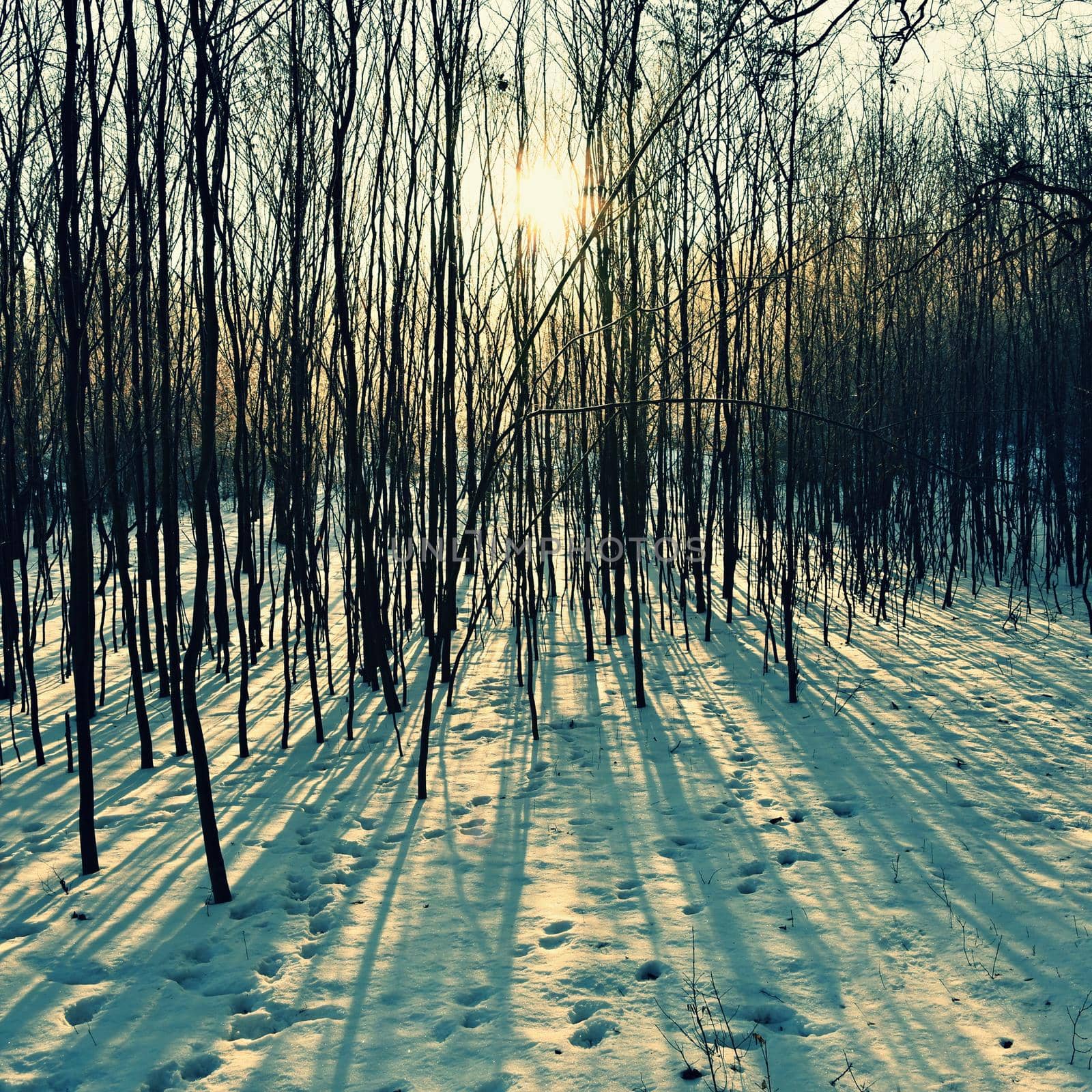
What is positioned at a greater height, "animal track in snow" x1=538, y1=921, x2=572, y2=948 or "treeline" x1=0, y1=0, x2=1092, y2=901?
"treeline" x1=0, y1=0, x2=1092, y2=901

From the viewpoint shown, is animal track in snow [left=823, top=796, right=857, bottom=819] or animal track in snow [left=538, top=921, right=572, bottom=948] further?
animal track in snow [left=823, top=796, right=857, bottom=819]

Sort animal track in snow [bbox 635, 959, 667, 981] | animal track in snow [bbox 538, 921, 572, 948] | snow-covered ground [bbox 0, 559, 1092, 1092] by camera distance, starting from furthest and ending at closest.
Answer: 1. animal track in snow [bbox 538, 921, 572, 948]
2. animal track in snow [bbox 635, 959, 667, 981]
3. snow-covered ground [bbox 0, 559, 1092, 1092]

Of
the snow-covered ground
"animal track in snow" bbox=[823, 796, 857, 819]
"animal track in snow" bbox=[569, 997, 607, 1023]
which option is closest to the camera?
the snow-covered ground

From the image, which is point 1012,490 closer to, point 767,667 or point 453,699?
point 767,667

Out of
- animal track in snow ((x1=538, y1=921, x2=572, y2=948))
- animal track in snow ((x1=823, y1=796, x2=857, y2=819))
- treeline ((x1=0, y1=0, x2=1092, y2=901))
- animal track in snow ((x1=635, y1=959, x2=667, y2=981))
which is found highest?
treeline ((x1=0, y1=0, x2=1092, y2=901))

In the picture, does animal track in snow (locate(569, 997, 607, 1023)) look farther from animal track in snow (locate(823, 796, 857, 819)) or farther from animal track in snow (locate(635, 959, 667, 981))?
animal track in snow (locate(823, 796, 857, 819))


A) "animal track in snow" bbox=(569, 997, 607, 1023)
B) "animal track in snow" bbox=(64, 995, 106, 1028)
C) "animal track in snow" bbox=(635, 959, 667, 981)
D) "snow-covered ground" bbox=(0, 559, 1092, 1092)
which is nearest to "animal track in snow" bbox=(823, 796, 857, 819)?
"snow-covered ground" bbox=(0, 559, 1092, 1092)

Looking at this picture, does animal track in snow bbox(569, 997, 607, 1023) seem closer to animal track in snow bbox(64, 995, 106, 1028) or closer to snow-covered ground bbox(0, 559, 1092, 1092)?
snow-covered ground bbox(0, 559, 1092, 1092)

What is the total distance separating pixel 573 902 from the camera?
217 cm

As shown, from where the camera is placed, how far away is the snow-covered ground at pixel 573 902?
5.26ft

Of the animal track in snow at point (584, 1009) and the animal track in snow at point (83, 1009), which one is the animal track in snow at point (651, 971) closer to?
the animal track in snow at point (584, 1009)

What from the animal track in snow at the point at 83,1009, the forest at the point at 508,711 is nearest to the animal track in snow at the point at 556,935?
the forest at the point at 508,711

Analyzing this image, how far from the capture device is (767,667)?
14.3ft

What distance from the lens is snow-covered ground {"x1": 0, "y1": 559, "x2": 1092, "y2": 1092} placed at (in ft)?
5.26
